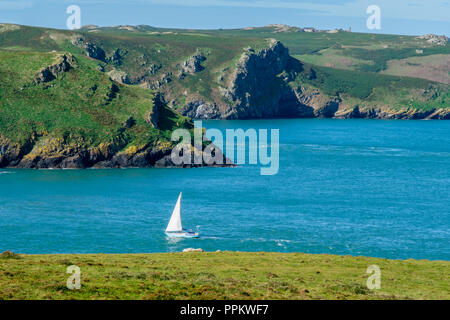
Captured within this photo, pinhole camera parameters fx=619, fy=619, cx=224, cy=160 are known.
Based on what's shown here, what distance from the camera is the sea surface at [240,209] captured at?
282 feet

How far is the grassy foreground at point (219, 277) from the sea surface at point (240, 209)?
2089cm

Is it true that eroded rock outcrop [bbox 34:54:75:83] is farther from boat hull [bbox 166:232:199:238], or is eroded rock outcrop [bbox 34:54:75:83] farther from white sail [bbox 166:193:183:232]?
boat hull [bbox 166:232:199:238]

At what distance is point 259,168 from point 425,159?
57.4m

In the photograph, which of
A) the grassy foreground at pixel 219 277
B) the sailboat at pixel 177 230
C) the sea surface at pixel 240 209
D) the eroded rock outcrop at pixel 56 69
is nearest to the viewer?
the grassy foreground at pixel 219 277

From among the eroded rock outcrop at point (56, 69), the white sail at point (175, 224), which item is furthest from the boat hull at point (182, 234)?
the eroded rock outcrop at point (56, 69)

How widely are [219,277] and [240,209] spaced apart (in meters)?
61.6

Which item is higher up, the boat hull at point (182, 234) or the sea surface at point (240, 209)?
the boat hull at point (182, 234)

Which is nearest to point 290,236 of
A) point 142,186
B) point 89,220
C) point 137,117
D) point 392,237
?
point 392,237

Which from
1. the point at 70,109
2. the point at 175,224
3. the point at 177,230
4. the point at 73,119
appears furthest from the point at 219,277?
the point at 70,109

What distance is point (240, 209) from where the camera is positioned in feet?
Answer: 365

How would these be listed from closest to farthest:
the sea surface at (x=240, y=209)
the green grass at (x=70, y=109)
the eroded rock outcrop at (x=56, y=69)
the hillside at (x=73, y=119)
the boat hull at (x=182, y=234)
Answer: the sea surface at (x=240, y=209) < the boat hull at (x=182, y=234) < the hillside at (x=73, y=119) < the green grass at (x=70, y=109) < the eroded rock outcrop at (x=56, y=69)

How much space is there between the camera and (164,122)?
180 m

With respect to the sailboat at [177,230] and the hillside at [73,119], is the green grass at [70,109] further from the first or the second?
the sailboat at [177,230]
